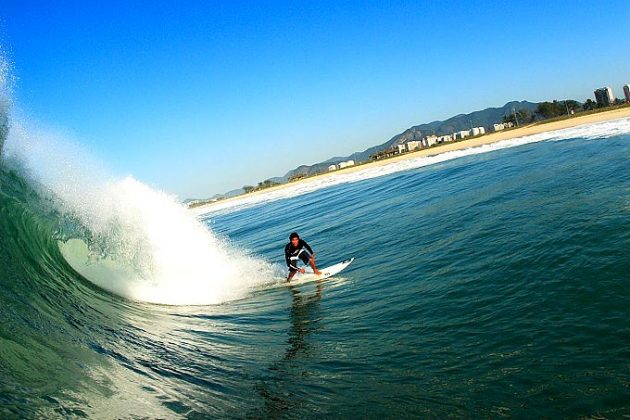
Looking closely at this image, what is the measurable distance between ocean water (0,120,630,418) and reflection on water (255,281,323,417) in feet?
0.12

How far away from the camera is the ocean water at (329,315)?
202 inches

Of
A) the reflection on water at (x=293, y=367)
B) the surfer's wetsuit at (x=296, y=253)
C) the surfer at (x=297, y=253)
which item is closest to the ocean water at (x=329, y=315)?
the reflection on water at (x=293, y=367)

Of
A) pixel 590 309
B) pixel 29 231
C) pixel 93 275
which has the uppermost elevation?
pixel 29 231

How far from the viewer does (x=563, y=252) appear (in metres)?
9.12

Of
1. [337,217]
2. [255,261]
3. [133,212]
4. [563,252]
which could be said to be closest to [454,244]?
[563,252]

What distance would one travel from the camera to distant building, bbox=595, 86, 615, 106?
75.4 m

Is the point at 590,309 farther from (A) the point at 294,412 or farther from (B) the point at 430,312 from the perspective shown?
(A) the point at 294,412

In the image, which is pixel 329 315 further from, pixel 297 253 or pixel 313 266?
pixel 297 253

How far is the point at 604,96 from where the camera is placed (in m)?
77.2

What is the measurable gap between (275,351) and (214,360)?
3.41 feet

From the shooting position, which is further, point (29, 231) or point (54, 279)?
point (29, 231)

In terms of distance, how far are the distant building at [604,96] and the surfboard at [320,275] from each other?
79707mm

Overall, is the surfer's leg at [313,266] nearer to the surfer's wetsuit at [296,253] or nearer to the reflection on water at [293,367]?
the surfer's wetsuit at [296,253]

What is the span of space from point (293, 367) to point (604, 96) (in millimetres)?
89470
